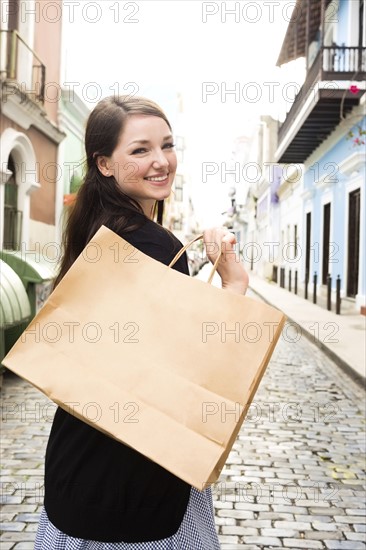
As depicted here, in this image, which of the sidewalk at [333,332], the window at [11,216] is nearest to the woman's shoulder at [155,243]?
the sidewalk at [333,332]

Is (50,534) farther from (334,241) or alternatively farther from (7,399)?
(334,241)

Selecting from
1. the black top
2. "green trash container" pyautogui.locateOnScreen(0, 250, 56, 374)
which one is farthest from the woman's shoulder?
"green trash container" pyautogui.locateOnScreen(0, 250, 56, 374)

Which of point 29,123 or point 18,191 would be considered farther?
point 18,191

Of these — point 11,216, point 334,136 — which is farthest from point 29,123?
point 334,136

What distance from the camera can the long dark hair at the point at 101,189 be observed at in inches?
58.8

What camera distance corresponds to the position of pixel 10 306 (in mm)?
5676

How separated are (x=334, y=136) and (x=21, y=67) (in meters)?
8.45

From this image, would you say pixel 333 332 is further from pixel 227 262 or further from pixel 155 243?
pixel 155 243

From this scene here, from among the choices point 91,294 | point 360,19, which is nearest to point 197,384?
point 91,294

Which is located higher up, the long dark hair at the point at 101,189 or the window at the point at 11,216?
the window at the point at 11,216

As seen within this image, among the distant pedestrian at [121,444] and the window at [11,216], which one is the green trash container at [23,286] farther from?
the window at [11,216]

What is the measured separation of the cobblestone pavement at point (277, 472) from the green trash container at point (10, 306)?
537 mm

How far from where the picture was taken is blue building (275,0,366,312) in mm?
13633

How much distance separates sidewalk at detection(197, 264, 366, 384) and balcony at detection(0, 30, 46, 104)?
18.3ft
